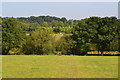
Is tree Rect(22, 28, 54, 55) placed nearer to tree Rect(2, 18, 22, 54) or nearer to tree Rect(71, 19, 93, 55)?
tree Rect(2, 18, 22, 54)

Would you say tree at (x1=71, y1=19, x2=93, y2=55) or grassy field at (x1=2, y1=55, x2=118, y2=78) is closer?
grassy field at (x1=2, y1=55, x2=118, y2=78)

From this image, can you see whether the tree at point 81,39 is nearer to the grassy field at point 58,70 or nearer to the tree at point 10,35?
the tree at point 10,35

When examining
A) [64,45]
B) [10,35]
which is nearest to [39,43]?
[64,45]

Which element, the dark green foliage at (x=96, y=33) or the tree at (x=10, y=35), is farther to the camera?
the tree at (x=10, y=35)

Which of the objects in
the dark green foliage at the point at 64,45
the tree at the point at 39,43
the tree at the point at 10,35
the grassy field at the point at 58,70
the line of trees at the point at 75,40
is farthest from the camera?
the tree at the point at 10,35

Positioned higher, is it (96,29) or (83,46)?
(96,29)

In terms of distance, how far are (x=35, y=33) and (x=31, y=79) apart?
35228mm

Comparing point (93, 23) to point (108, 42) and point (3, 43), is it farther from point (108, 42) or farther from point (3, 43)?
point (3, 43)

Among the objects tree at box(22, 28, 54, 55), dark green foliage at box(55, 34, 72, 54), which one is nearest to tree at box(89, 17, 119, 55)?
dark green foliage at box(55, 34, 72, 54)

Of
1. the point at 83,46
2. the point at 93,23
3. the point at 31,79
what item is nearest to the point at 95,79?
the point at 31,79

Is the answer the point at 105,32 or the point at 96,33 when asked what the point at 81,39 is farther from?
the point at 105,32

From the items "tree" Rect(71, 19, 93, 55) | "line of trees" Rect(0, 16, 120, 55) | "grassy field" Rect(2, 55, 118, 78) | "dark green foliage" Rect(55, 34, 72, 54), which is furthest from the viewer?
"dark green foliage" Rect(55, 34, 72, 54)

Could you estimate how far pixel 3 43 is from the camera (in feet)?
165

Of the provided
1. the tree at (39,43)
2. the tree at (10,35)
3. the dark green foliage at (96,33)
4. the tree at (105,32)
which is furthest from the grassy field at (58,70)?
the tree at (10,35)
